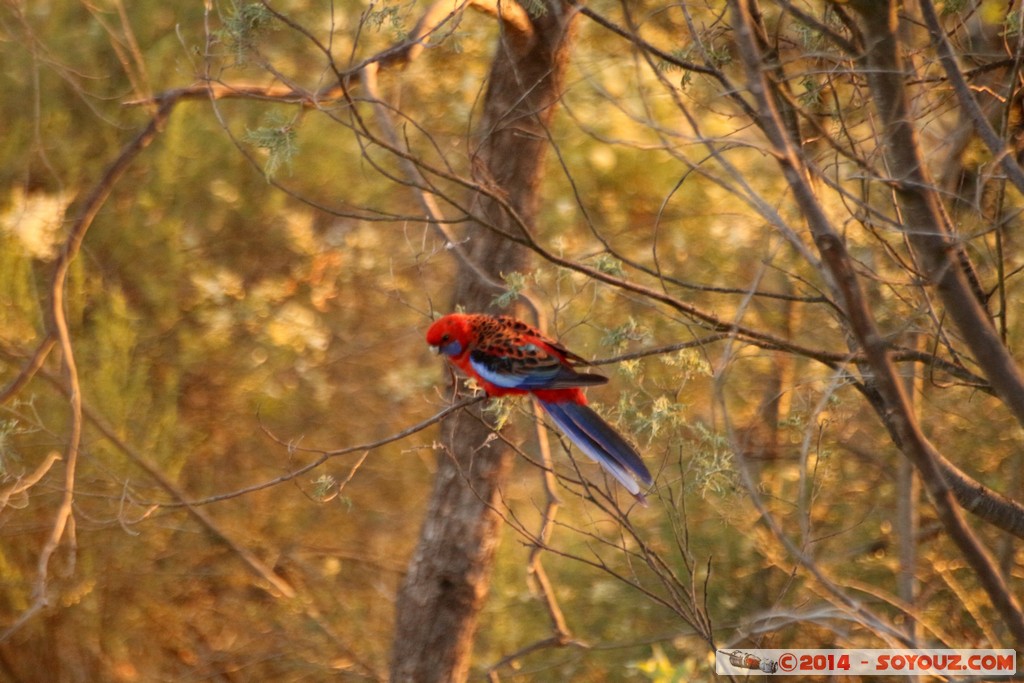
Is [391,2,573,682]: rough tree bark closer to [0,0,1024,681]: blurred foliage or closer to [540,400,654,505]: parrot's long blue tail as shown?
[0,0,1024,681]: blurred foliage

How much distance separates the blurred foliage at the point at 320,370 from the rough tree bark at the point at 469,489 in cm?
39

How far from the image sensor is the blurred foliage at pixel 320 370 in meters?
5.14

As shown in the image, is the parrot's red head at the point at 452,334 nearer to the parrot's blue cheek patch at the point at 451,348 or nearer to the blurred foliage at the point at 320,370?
the parrot's blue cheek patch at the point at 451,348

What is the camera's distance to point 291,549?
679cm

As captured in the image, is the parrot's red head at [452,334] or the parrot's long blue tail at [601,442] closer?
the parrot's long blue tail at [601,442]

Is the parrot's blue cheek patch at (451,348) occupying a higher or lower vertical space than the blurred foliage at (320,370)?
lower

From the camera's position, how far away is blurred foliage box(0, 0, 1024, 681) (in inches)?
203

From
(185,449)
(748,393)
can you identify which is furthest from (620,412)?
(185,449)

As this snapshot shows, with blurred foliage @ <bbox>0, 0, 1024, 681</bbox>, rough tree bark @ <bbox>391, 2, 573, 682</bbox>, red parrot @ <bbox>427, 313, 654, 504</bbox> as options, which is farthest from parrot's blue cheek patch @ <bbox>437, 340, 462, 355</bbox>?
blurred foliage @ <bbox>0, 0, 1024, 681</bbox>

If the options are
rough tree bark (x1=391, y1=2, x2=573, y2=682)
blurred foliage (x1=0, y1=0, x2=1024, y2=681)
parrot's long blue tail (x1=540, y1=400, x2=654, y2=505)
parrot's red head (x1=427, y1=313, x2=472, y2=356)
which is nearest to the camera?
parrot's long blue tail (x1=540, y1=400, x2=654, y2=505)

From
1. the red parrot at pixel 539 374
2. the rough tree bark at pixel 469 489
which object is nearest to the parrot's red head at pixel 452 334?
the red parrot at pixel 539 374

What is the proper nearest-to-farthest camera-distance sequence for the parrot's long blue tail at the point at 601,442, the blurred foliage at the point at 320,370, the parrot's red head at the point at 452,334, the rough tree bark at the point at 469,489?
the parrot's long blue tail at the point at 601,442
the parrot's red head at the point at 452,334
the rough tree bark at the point at 469,489
the blurred foliage at the point at 320,370

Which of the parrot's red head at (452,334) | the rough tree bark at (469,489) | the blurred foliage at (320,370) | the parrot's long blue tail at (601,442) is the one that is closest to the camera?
the parrot's long blue tail at (601,442)

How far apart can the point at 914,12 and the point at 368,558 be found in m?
4.93
